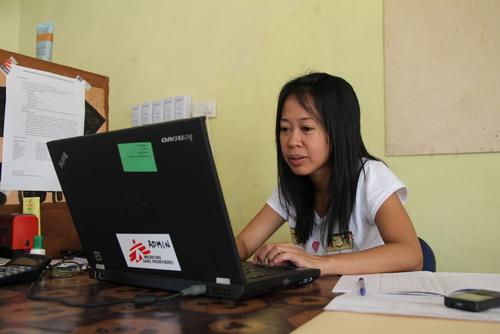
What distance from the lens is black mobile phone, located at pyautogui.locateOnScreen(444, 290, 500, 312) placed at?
0.55 meters

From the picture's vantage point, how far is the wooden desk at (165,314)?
505 millimetres

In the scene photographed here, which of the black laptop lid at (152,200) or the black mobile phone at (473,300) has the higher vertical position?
the black laptop lid at (152,200)

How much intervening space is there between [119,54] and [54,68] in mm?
1081

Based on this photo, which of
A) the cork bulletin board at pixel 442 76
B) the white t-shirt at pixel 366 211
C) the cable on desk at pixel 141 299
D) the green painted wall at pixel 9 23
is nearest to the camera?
the cable on desk at pixel 141 299

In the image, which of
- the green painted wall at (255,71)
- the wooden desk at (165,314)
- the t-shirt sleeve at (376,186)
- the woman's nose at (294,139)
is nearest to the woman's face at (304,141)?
the woman's nose at (294,139)

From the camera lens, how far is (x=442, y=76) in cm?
154

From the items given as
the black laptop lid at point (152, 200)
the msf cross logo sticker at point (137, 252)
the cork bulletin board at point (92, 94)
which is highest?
the cork bulletin board at point (92, 94)

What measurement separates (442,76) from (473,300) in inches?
45.7

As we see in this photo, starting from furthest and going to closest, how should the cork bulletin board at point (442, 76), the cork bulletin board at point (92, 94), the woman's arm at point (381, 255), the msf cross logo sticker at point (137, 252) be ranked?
the cork bulletin board at point (442, 76), the cork bulletin board at point (92, 94), the woman's arm at point (381, 255), the msf cross logo sticker at point (137, 252)

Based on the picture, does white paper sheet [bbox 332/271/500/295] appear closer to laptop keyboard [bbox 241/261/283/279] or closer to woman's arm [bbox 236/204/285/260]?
laptop keyboard [bbox 241/261/283/279]

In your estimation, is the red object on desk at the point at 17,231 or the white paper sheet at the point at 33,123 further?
the white paper sheet at the point at 33,123

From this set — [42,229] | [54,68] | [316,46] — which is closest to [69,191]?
[42,229]

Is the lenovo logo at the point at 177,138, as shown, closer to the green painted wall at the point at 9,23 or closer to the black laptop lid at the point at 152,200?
the black laptop lid at the point at 152,200

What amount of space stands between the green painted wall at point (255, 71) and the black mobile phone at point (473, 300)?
102 cm
